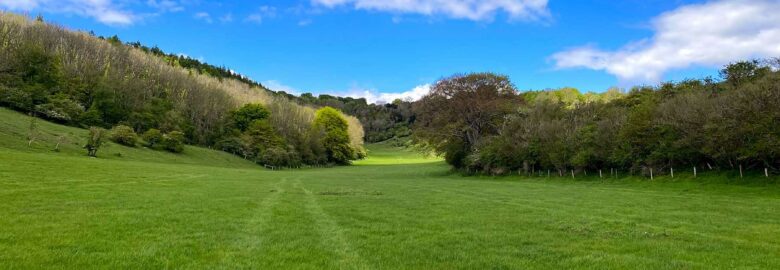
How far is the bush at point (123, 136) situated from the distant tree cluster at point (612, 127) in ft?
149

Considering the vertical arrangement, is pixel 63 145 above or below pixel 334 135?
below

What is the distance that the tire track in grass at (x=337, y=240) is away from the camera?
10.3 metres

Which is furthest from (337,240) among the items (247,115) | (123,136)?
(247,115)

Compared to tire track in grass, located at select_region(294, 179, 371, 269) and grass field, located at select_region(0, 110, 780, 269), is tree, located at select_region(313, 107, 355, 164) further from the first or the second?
tire track in grass, located at select_region(294, 179, 371, 269)

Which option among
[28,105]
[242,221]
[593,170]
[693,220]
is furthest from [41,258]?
[28,105]

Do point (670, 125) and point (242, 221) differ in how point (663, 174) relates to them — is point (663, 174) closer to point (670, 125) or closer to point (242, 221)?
point (670, 125)

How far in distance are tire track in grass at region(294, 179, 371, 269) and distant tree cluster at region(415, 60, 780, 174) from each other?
96.9 feet

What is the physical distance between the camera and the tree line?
9150cm

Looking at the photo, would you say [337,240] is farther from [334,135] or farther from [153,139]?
[334,135]

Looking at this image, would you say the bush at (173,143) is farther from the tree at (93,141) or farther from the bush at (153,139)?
the tree at (93,141)

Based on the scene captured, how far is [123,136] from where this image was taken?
77.6m

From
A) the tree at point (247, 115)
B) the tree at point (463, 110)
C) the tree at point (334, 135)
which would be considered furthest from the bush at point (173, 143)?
the tree at point (334, 135)

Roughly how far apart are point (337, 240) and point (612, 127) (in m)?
41.7

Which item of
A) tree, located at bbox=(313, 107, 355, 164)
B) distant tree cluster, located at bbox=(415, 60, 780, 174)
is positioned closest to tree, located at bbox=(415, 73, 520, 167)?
distant tree cluster, located at bbox=(415, 60, 780, 174)
